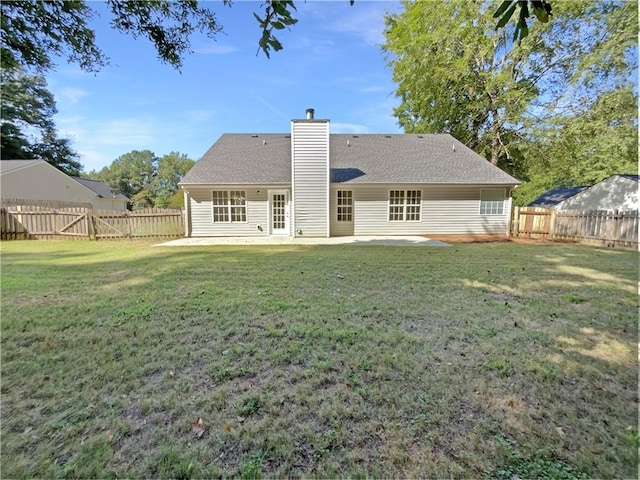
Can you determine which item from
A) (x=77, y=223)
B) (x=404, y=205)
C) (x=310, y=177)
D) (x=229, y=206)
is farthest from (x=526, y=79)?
(x=77, y=223)

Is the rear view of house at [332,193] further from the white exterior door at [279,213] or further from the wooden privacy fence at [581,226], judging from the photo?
the wooden privacy fence at [581,226]

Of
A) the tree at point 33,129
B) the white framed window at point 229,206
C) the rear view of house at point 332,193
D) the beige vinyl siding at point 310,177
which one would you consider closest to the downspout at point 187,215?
the rear view of house at point 332,193

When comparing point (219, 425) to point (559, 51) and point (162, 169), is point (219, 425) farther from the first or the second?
point (162, 169)

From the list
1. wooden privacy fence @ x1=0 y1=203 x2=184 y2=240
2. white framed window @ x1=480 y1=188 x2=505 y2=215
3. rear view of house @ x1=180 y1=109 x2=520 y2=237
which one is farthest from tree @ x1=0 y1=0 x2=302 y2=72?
white framed window @ x1=480 y1=188 x2=505 y2=215

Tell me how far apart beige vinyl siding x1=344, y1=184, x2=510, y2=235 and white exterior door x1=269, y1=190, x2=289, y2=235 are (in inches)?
86.8

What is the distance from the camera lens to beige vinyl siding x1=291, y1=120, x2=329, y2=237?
39.9 feet

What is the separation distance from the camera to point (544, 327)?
3.36 m

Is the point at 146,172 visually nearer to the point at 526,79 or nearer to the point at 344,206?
the point at 344,206

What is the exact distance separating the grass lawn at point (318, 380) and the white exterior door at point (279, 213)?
833 cm

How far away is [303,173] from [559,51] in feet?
Answer: 53.7

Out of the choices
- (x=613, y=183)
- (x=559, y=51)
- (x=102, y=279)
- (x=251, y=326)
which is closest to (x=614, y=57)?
(x=559, y=51)

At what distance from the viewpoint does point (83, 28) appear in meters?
3.11

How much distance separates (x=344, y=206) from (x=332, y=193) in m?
0.81

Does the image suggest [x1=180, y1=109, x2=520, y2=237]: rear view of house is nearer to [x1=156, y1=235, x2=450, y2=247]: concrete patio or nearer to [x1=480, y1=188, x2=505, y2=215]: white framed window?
[x1=480, y1=188, x2=505, y2=215]: white framed window
